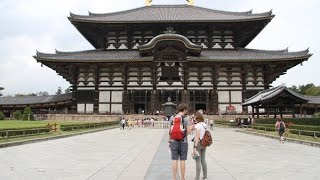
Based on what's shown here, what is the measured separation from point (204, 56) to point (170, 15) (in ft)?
43.3

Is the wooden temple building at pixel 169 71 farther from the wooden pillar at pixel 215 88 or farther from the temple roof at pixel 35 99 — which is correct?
the temple roof at pixel 35 99

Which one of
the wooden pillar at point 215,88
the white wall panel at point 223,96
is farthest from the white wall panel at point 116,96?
the white wall panel at point 223,96

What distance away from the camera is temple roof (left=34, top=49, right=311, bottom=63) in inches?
2211

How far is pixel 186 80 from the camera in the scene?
58.6m

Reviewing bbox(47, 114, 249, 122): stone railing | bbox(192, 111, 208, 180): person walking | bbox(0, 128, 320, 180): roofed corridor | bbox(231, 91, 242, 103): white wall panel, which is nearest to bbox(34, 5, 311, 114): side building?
bbox(231, 91, 242, 103): white wall panel

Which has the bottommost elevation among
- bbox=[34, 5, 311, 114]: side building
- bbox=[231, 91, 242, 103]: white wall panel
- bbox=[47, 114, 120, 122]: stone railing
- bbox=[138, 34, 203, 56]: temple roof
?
bbox=[47, 114, 120, 122]: stone railing

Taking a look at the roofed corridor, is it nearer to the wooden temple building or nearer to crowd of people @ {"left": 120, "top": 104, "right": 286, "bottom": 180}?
crowd of people @ {"left": 120, "top": 104, "right": 286, "bottom": 180}

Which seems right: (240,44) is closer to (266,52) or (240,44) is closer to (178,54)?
(266,52)

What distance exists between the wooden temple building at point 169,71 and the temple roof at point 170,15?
0.23 meters

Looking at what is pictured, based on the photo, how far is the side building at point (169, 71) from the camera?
5759 cm

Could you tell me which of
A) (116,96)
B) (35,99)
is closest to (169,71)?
(116,96)

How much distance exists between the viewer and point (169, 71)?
59406 mm

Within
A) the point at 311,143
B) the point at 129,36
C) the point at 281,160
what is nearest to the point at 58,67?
the point at 129,36

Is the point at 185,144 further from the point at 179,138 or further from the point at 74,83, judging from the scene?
the point at 74,83
